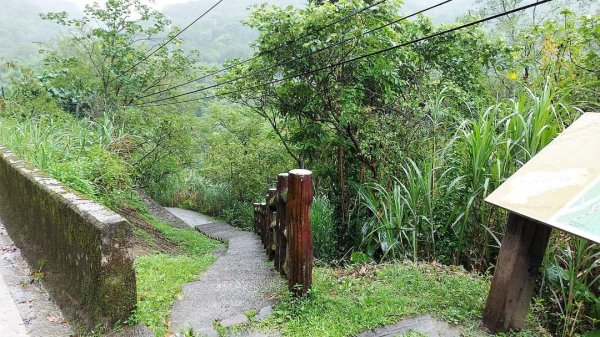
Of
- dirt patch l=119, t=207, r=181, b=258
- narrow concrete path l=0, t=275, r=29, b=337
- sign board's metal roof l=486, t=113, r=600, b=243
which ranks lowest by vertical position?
dirt patch l=119, t=207, r=181, b=258

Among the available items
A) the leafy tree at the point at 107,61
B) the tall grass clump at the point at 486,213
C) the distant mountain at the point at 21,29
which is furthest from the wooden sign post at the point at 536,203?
the distant mountain at the point at 21,29

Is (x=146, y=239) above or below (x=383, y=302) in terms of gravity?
below

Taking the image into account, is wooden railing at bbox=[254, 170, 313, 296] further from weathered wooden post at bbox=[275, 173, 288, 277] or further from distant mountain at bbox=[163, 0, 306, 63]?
distant mountain at bbox=[163, 0, 306, 63]

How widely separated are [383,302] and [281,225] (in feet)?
3.55

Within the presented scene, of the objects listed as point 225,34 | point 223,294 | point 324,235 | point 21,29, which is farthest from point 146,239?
point 21,29

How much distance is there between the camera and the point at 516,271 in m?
2.45

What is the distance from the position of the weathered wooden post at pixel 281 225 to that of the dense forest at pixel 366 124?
725 millimetres

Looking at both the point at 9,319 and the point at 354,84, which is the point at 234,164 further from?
the point at 9,319

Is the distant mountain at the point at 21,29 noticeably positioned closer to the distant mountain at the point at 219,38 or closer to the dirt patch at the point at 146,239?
the distant mountain at the point at 219,38

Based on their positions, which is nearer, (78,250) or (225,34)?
(78,250)

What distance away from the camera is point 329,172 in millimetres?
6414

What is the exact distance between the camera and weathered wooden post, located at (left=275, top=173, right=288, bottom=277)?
336 cm

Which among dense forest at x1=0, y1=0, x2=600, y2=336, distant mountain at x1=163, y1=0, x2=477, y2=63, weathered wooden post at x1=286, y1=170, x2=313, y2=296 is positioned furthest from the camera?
distant mountain at x1=163, y1=0, x2=477, y2=63

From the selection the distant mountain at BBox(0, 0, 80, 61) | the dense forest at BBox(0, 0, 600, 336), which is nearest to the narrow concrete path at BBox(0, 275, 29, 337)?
the dense forest at BBox(0, 0, 600, 336)
